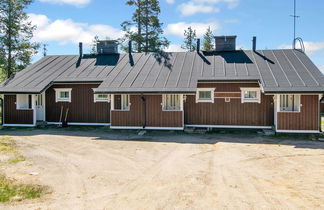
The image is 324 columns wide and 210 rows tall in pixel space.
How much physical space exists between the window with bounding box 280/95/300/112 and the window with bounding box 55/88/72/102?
12.8 metres

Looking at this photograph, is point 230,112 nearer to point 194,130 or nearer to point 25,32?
point 194,130

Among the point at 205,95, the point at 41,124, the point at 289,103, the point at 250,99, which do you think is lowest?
the point at 41,124

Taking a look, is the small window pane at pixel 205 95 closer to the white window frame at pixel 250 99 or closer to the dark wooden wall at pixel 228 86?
the dark wooden wall at pixel 228 86

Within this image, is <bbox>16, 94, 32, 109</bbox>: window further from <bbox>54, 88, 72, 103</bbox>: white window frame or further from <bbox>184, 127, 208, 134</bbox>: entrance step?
<bbox>184, 127, 208, 134</bbox>: entrance step

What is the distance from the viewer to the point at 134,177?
23.7 ft

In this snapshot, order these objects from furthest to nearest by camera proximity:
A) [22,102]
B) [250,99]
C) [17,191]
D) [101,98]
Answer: [22,102] → [101,98] → [250,99] → [17,191]

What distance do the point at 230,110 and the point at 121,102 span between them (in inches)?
249

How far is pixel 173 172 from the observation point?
768 cm

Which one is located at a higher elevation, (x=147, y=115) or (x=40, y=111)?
(x=40, y=111)

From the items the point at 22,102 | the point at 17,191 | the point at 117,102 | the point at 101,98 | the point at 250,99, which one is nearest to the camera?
the point at 17,191

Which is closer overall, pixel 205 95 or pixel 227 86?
pixel 227 86

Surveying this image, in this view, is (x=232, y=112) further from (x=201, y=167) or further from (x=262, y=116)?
(x=201, y=167)

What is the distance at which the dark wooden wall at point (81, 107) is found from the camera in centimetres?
1669

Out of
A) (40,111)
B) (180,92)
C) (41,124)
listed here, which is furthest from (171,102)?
(40,111)
